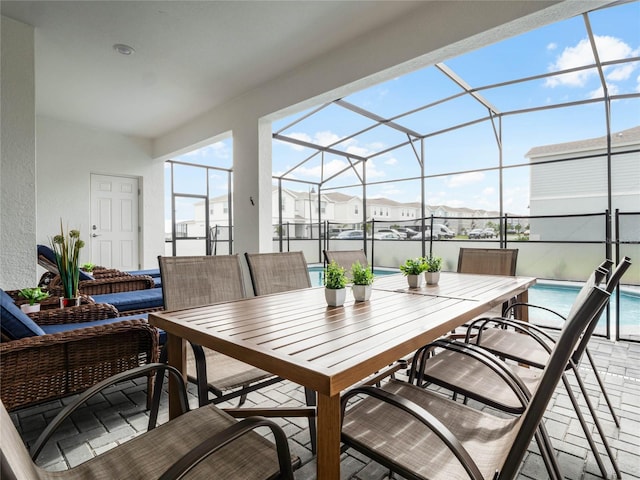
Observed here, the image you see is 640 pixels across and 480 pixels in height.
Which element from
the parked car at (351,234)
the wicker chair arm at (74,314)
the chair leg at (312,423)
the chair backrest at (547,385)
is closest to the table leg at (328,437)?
the chair backrest at (547,385)

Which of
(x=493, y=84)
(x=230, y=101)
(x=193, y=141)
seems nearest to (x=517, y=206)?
(x=493, y=84)

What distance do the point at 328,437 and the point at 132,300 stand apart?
9.83 feet

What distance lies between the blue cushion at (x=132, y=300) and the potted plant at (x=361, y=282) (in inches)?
82.5

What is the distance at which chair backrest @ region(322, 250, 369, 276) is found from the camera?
2.86 metres

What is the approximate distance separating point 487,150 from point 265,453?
7479 mm

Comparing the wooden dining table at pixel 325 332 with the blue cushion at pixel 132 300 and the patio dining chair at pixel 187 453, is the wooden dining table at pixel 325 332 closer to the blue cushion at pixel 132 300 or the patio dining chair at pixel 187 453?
the patio dining chair at pixel 187 453

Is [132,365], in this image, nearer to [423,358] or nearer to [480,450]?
[423,358]

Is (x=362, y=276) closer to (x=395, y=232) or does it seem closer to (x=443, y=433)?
(x=443, y=433)

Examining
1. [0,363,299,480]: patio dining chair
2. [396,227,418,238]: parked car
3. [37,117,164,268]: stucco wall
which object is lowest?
[0,363,299,480]: patio dining chair

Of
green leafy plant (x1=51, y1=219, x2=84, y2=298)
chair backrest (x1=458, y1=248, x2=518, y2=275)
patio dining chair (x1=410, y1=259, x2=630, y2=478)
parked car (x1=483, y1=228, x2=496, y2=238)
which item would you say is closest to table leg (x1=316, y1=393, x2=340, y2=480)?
patio dining chair (x1=410, y1=259, x2=630, y2=478)

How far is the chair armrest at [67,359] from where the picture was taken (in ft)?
5.36

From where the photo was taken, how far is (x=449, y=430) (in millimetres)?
1108

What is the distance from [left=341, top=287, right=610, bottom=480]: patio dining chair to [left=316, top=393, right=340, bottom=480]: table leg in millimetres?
129

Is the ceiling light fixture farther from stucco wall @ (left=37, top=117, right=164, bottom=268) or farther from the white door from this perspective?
the white door
